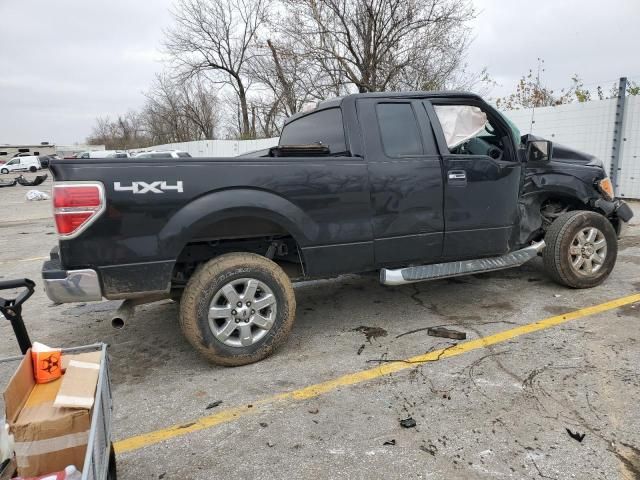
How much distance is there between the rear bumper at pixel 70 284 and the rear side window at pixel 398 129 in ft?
7.88

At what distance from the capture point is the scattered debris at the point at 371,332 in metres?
3.91

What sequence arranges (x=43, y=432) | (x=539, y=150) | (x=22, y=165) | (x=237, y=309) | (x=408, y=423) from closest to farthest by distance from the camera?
(x=43, y=432)
(x=408, y=423)
(x=237, y=309)
(x=539, y=150)
(x=22, y=165)

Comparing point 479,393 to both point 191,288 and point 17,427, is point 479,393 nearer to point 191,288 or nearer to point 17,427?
point 191,288

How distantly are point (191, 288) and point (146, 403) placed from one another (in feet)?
2.63

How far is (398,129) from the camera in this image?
3922 millimetres

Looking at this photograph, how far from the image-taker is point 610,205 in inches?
196

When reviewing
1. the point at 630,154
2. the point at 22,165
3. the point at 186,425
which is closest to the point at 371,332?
the point at 186,425

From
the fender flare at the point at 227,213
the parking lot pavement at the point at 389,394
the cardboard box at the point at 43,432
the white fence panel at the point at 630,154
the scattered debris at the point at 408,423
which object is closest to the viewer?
the cardboard box at the point at 43,432

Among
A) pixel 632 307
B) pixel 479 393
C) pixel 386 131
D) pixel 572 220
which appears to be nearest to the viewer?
pixel 479 393

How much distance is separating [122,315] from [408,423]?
2.07 meters

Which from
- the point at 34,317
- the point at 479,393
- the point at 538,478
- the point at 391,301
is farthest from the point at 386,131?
the point at 34,317

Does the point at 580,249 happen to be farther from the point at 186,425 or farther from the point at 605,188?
the point at 186,425

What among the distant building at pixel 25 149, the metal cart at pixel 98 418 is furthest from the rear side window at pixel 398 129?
the distant building at pixel 25 149

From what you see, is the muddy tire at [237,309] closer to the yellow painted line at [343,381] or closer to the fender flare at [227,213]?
the fender flare at [227,213]
